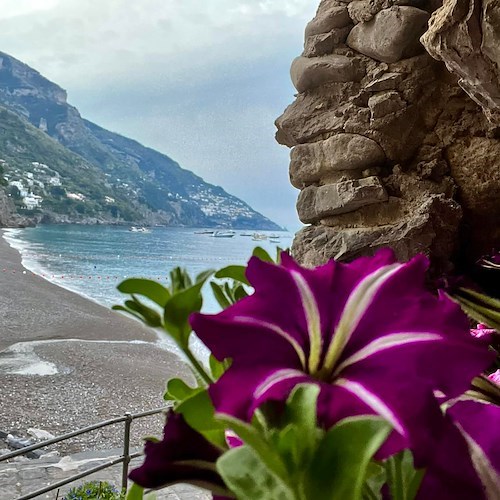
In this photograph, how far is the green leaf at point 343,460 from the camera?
11 centimetres

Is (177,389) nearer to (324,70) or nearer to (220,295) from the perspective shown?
(220,295)

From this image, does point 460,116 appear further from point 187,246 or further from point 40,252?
point 187,246

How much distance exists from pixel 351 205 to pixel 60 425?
4.78 meters

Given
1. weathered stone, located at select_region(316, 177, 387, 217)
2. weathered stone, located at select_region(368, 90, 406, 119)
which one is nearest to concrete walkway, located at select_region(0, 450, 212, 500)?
weathered stone, located at select_region(316, 177, 387, 217)

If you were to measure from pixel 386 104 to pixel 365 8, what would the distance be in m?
0.40

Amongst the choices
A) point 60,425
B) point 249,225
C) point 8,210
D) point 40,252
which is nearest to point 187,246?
point 40,252

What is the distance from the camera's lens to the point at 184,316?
0.46ft

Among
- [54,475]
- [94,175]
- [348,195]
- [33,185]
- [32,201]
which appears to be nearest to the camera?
[348,195]

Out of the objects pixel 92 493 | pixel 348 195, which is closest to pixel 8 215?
pixel 92 493

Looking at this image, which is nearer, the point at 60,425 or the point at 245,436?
the point at 245,436

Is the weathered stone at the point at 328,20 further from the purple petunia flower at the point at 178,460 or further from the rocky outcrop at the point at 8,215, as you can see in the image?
the rocky outcrop at the point at 8,215

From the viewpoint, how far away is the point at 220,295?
0.20 m

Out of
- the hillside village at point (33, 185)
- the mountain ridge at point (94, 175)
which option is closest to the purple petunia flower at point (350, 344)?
the hillside village at point (33, 185)

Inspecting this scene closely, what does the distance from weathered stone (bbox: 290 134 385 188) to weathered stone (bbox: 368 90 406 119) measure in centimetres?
11
